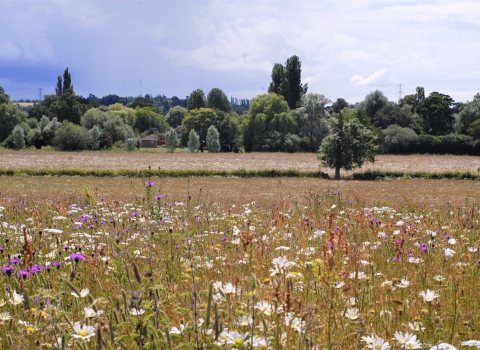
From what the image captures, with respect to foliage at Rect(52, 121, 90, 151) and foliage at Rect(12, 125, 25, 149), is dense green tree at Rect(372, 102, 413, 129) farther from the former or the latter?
foliage at Rect(12, 125, 25, 149)

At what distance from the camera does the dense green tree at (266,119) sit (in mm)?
78188

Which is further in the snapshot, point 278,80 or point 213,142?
point 278,80

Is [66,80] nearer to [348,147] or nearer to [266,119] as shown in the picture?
[266,119]

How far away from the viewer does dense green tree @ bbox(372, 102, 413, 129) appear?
86.2m

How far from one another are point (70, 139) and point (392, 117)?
59.9 metres

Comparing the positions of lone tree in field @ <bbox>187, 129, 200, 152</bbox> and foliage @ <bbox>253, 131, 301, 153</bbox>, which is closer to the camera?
foliage @ <bbox>253, 131, 301, 153</bbox>

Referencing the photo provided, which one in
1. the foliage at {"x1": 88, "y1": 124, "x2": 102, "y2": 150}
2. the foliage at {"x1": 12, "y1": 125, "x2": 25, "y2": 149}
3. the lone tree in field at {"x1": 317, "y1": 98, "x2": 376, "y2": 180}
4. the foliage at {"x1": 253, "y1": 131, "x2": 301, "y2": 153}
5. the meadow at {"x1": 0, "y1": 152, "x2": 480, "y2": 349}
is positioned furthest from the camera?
the foliage at {"x1": 253, "y1": 131, "x2": 301, "y2": 153}

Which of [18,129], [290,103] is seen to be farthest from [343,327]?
[290,103]

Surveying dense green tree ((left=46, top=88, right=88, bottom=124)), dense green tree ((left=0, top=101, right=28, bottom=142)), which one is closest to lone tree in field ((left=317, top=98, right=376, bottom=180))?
dense green tree ((left=0, top=101, right=28, bottom=142))

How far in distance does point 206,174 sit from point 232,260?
1511 inches

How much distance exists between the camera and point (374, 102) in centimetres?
9506

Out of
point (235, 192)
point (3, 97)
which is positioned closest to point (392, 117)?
point (235, 192)

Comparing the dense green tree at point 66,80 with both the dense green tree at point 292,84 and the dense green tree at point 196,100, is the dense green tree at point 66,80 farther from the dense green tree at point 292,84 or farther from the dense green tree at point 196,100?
the dense green tree at point 292,84

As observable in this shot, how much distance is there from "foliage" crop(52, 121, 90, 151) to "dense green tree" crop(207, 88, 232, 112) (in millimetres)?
62693
